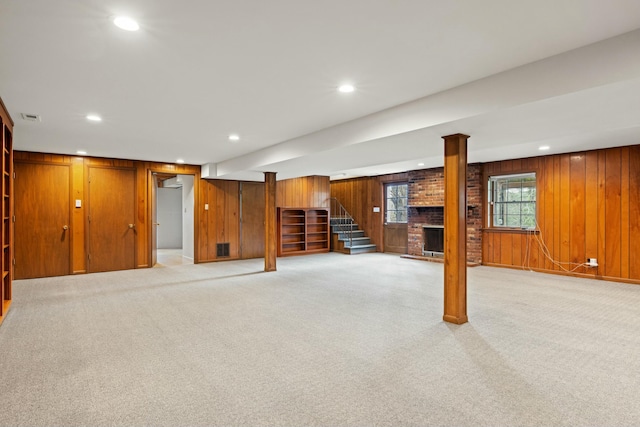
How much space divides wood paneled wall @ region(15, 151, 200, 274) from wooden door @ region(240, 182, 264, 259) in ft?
4.91

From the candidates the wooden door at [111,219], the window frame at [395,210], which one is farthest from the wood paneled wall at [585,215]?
the wooden door at [111,219]

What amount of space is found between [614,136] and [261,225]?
7.56m

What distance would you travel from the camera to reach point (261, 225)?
31.3 feet

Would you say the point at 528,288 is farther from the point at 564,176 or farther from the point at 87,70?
the point at 87,70

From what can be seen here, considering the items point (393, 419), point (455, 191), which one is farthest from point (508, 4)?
point (393, 419)

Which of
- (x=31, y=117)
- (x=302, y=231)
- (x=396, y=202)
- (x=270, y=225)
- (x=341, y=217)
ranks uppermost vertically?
(x=31, y=117)

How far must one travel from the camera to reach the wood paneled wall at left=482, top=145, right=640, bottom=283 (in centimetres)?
600

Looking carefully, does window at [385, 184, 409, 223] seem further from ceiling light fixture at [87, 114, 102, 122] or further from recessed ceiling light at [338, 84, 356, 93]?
ceiling light fixture at [87, 114, 102, 122]

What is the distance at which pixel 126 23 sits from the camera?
2.22m

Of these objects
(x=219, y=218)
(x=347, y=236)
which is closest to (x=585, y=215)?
(x=347, y=236)

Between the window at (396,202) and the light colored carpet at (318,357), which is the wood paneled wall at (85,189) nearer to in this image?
the light colored carpet at (318,357)

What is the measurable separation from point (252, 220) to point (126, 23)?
7.34 metres

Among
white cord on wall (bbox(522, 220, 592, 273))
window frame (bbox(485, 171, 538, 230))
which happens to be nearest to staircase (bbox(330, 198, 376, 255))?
window frame (bbox(485, 171, 538, 230))

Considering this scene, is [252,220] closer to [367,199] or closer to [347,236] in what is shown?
[347,236]
